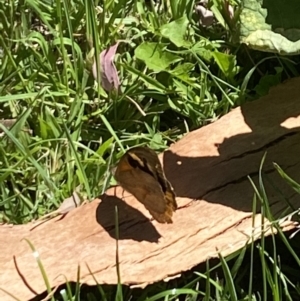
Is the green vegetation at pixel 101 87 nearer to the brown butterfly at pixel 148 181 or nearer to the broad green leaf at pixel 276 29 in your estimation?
the brown butterfly at pixel 148 181

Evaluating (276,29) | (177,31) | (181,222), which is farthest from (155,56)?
(181,222)

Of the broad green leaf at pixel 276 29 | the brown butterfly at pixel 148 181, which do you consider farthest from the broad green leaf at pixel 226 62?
the brown butterfly at pixel 148 181

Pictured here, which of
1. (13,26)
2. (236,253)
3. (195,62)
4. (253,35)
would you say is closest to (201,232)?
(236,253)

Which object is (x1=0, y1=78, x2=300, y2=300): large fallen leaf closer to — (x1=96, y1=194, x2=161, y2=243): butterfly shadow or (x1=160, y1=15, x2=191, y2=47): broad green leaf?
(x1=96, y1=194, x2=161, y2=243): butterfly shadow

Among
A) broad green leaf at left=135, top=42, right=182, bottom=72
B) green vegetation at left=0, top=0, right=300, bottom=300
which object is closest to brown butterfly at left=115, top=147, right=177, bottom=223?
green vegetation at left=0, top=0, right=300, bottom=300

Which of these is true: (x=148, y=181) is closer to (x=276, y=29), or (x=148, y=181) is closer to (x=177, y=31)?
(x=276, y=29)

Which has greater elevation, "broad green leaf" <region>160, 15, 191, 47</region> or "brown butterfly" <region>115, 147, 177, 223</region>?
"broad green leaf" <region>160, 15, 191, 47</region>
